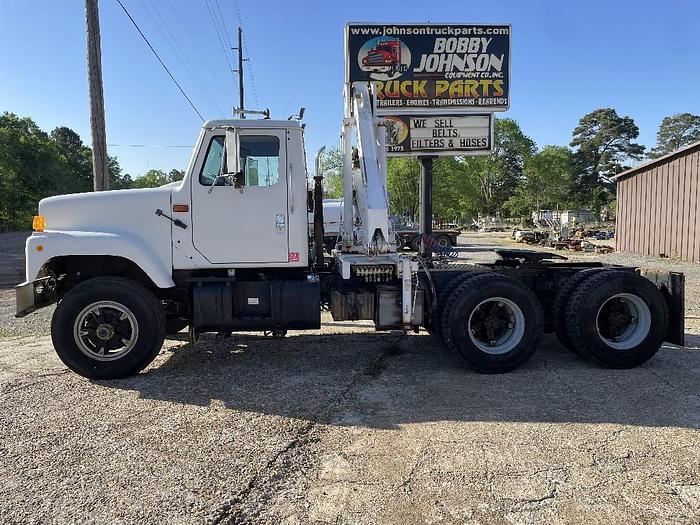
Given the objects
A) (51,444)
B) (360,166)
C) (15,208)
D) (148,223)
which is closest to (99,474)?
(51,444)

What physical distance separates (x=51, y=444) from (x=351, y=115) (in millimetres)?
5269

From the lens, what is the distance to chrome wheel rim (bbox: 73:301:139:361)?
5.66 m

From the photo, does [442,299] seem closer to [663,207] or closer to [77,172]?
[663,207]

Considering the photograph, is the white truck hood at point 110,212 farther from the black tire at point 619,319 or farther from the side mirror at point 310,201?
the black tire at point 619,319

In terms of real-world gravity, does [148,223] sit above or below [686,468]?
above

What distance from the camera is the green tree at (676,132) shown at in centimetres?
10444

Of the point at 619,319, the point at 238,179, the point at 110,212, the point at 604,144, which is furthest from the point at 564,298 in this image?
the point at 604,144

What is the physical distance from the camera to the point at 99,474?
3629 mm

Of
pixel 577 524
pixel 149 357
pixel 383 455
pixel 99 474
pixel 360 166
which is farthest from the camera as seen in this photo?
pixel 360 166

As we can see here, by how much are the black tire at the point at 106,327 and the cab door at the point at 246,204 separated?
90 cm

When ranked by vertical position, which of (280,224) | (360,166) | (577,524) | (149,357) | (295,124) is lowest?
(577,524)

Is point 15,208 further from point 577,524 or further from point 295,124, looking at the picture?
point 577,524

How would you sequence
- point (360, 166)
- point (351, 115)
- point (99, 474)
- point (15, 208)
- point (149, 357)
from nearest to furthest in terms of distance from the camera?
point (99, 474) → point (149, 357) → point (360, 166) → point (351, 115) → point (15, 208)

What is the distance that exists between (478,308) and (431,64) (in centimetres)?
723
